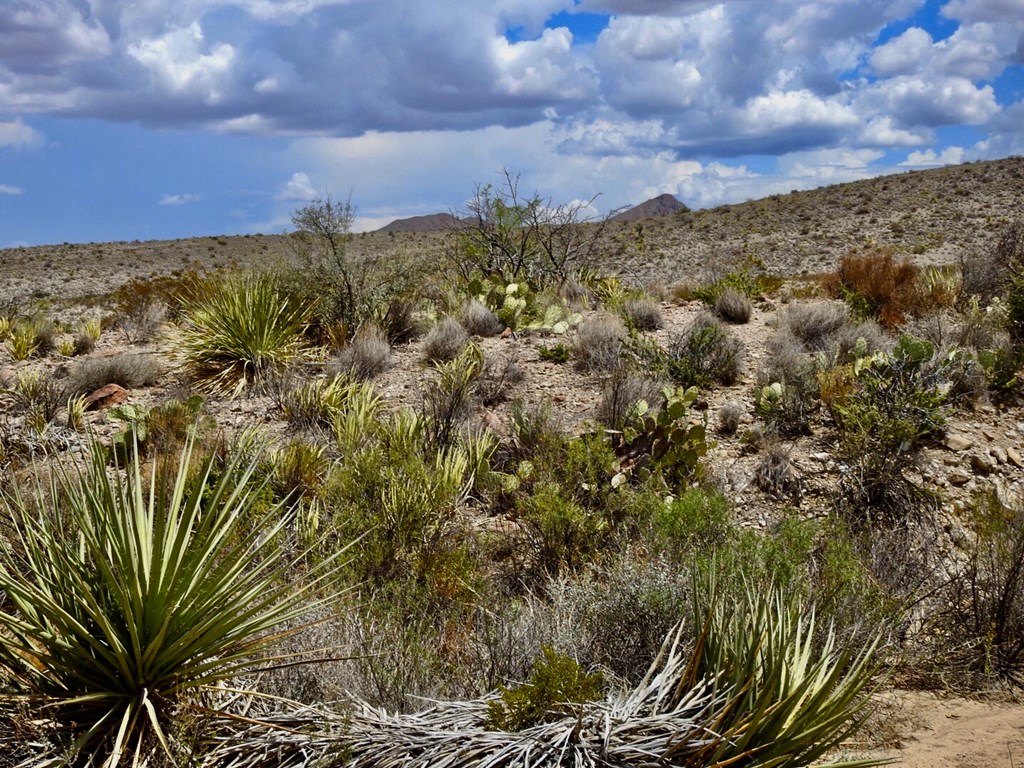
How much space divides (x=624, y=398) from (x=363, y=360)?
132 inches

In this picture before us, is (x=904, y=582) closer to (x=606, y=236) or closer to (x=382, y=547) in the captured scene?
(x=382, y=547)

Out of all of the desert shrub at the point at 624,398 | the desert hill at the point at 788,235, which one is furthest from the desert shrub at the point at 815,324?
the desert hill at the point at 788,235

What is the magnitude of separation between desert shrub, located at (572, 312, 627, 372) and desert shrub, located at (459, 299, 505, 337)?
131 centimetres

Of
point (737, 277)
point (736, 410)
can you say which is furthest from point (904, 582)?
point (737, 277)

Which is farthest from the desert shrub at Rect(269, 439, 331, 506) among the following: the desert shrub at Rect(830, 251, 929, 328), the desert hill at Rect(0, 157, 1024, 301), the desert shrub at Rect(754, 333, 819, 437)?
the desert hill at Rect(0, 157, 1024, 301)

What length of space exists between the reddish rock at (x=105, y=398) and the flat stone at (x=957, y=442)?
8.75 m

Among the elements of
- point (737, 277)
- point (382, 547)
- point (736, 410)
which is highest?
point (737, 277)

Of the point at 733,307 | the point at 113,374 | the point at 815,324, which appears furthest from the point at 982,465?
the point at 113,374

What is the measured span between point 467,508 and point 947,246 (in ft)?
95.8

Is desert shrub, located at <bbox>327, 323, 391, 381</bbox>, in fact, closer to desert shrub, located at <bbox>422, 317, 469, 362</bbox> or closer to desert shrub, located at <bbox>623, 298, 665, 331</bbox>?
desert shrub, located at <bbox>422, 317, 469, 362</bbox>

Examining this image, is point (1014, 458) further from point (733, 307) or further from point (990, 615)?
point (733, 307)

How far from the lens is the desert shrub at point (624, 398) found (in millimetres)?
7402

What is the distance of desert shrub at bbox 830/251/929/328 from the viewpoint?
10594 millimetres

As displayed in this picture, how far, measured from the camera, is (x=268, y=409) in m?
8.73
